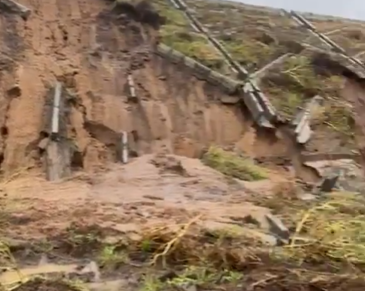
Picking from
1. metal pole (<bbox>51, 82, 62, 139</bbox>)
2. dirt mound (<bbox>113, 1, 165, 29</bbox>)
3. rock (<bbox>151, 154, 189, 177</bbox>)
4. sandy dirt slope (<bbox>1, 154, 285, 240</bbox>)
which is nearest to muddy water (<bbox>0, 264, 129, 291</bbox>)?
sandy dirt slope (<bbox>1, 154, 285, 240</bbox>)

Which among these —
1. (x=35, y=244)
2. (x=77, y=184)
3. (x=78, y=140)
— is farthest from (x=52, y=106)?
(x=35, y=244)

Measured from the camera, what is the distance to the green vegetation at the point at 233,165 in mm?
6938

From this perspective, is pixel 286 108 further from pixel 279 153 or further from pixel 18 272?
pixel 18 272

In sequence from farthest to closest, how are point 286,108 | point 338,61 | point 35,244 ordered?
point 338,61 < point 286,108 < point 35,244

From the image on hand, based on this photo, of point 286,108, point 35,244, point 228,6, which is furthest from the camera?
point 228,6

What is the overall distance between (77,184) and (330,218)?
2.25 m

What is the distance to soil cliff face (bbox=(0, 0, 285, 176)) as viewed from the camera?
25.6 ft

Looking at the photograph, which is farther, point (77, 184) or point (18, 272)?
point (77, 184)

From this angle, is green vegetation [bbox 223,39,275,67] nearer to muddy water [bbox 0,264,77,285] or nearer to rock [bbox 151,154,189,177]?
rock [bbox 151,154,189,177]

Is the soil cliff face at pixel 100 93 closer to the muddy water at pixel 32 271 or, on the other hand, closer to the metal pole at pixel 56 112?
the metal pole at pixel 56 112

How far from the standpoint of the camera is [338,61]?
10148mm

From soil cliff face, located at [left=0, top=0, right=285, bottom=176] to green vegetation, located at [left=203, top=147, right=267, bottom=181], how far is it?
653mm

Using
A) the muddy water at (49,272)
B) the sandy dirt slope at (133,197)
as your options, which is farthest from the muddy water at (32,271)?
the sandy dirt slope at (133,197)

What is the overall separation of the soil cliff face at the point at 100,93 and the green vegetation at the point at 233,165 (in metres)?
0.65
